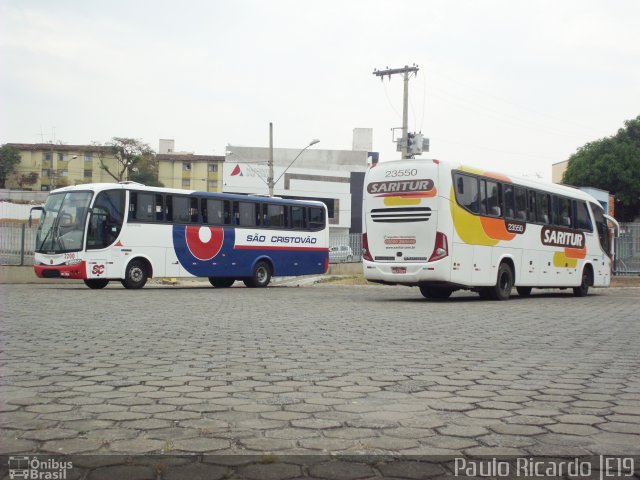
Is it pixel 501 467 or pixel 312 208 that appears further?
pixel 312 208

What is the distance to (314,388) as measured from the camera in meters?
5.34

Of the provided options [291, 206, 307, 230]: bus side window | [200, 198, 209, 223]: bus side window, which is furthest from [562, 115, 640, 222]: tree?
[200, 198, 209, 223]: bus side window

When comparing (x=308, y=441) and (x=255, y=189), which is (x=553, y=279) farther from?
(x=255, y=189)

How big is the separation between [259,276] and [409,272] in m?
11.2

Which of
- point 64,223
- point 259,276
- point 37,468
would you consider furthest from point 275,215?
point 37,468

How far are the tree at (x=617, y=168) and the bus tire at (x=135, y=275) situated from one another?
46.4m

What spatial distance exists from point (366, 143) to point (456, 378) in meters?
78.9

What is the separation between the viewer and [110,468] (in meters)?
3.28

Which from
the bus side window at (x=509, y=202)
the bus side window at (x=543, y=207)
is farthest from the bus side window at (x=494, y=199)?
the bus side window at (x=543, y=207)

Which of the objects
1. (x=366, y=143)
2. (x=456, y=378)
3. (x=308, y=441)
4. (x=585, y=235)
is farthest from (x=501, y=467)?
(x=366, y=143)

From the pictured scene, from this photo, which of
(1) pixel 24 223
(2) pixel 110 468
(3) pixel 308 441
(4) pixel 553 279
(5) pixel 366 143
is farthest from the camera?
(5) pixel 366 143

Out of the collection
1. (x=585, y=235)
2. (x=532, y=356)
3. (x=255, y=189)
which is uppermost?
(x=255, y=189)

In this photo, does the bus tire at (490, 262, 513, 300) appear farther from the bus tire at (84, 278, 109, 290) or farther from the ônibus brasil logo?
Result: the ônibus brasil logo

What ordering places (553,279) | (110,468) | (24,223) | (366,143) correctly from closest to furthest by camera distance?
1. (110,468)
2. (553,279)
3. (24,223)
4. (366,143)
